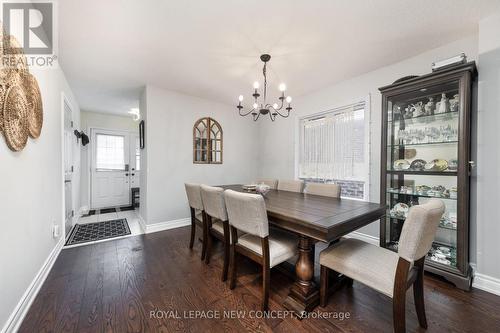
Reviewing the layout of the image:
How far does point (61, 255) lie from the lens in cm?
240

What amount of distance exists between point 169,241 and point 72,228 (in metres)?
1.88

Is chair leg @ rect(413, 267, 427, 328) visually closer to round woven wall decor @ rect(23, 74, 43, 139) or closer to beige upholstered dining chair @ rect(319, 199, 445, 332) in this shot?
beige upholstered dining chair @ rect(319, 199, 445, 332)

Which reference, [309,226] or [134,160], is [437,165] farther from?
[134,160]

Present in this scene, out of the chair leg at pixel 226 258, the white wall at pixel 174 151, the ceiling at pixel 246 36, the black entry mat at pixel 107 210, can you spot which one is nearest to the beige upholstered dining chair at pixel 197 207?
the chair leg at pixel 226 258

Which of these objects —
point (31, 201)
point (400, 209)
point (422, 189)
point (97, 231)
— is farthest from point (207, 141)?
point (422, 189)

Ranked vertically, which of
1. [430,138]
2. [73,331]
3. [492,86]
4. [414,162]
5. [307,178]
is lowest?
[73,331]

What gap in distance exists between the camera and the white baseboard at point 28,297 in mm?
1302

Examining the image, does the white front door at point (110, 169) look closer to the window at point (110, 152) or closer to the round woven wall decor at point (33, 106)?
the window at point (110, 152)

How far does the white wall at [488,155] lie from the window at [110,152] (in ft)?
20.9

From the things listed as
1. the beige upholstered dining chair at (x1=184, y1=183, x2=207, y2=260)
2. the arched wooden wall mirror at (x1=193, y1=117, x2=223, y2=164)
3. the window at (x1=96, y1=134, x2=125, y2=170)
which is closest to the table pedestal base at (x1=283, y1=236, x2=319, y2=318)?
the beige upholstered dining chair at (x1=184, y1=183, x2=207, y2=260)

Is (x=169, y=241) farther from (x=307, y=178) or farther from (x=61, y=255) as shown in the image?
(x=307, y=178)

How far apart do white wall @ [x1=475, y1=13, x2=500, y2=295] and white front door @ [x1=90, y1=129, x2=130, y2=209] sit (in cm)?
632

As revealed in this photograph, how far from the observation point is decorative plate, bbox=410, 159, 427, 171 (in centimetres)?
222

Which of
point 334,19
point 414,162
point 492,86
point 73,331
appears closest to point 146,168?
point 73,331
